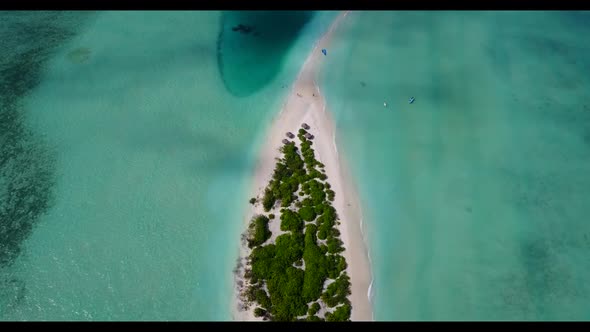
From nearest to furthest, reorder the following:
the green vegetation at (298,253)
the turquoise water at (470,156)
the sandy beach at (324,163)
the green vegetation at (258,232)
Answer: the green vegetation at (298,253)
the sandy beach at (324,163)
the turquoise water at (470,156)
the green vegetation at (258,232)

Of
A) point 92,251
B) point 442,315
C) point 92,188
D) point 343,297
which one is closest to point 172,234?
point 92,251

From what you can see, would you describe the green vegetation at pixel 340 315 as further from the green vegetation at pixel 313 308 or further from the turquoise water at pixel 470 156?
the turquoise water at pixel 470 156

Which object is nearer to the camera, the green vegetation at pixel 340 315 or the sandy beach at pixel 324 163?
the green vegetation at pixel 340 315

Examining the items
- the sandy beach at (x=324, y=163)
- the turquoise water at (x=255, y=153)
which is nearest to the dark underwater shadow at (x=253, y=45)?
the turquoise water at (x=255, y=153)

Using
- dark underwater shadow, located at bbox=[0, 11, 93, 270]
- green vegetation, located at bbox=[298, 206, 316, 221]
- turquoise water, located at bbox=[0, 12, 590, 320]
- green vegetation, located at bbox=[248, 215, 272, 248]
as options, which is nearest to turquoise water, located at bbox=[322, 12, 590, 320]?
turquoise water, located at bbox=[0, 12, 590, 320]

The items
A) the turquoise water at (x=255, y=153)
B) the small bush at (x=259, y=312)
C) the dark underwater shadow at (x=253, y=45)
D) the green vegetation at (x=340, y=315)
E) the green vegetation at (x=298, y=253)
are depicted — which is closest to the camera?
the green vegetation at (x=340, y=315)

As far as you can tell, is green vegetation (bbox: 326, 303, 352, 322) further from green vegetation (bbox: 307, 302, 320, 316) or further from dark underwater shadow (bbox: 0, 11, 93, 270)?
dark underwater shadow (bbox: 0, 11, 93, 270)

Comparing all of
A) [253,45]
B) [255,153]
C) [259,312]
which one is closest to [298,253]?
[259,312]
